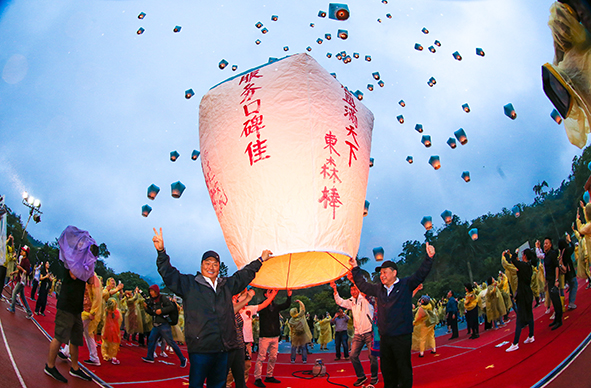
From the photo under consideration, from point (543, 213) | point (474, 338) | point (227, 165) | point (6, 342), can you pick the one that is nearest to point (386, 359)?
point (227, 165)

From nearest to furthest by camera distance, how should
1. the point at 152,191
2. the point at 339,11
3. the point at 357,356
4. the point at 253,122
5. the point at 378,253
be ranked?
the point at 253,122 → the point at 339,11 → the point at 357,356 → the point at 152,191 → the point at 378,253

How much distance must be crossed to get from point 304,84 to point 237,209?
64.4 inches

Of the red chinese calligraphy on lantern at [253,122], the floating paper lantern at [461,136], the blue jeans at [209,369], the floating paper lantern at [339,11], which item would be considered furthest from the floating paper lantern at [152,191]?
the floating paper lantern at [461,136]

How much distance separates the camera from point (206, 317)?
117 inches

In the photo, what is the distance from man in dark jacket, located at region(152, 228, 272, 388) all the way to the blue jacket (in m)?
1.56

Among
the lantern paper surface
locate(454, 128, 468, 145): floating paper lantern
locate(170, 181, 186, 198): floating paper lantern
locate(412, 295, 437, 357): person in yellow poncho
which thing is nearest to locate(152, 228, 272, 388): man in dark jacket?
the lantern paper surface

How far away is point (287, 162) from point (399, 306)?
193 cm

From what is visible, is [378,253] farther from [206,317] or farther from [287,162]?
[206,317]

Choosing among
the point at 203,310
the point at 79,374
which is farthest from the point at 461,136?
the point at 79,374

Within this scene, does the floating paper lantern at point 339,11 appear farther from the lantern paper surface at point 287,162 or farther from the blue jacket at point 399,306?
the blue jacket at point 399,306

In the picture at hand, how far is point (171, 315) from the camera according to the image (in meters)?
6.17

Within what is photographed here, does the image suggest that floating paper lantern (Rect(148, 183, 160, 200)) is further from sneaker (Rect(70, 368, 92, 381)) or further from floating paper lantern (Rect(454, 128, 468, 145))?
floating paper lantern (Rect(454, 128, 468, 145))

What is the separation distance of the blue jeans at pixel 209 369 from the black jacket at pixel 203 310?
2.9 inches

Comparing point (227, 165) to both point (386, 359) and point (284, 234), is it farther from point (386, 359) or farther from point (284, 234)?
point (386, 359)
